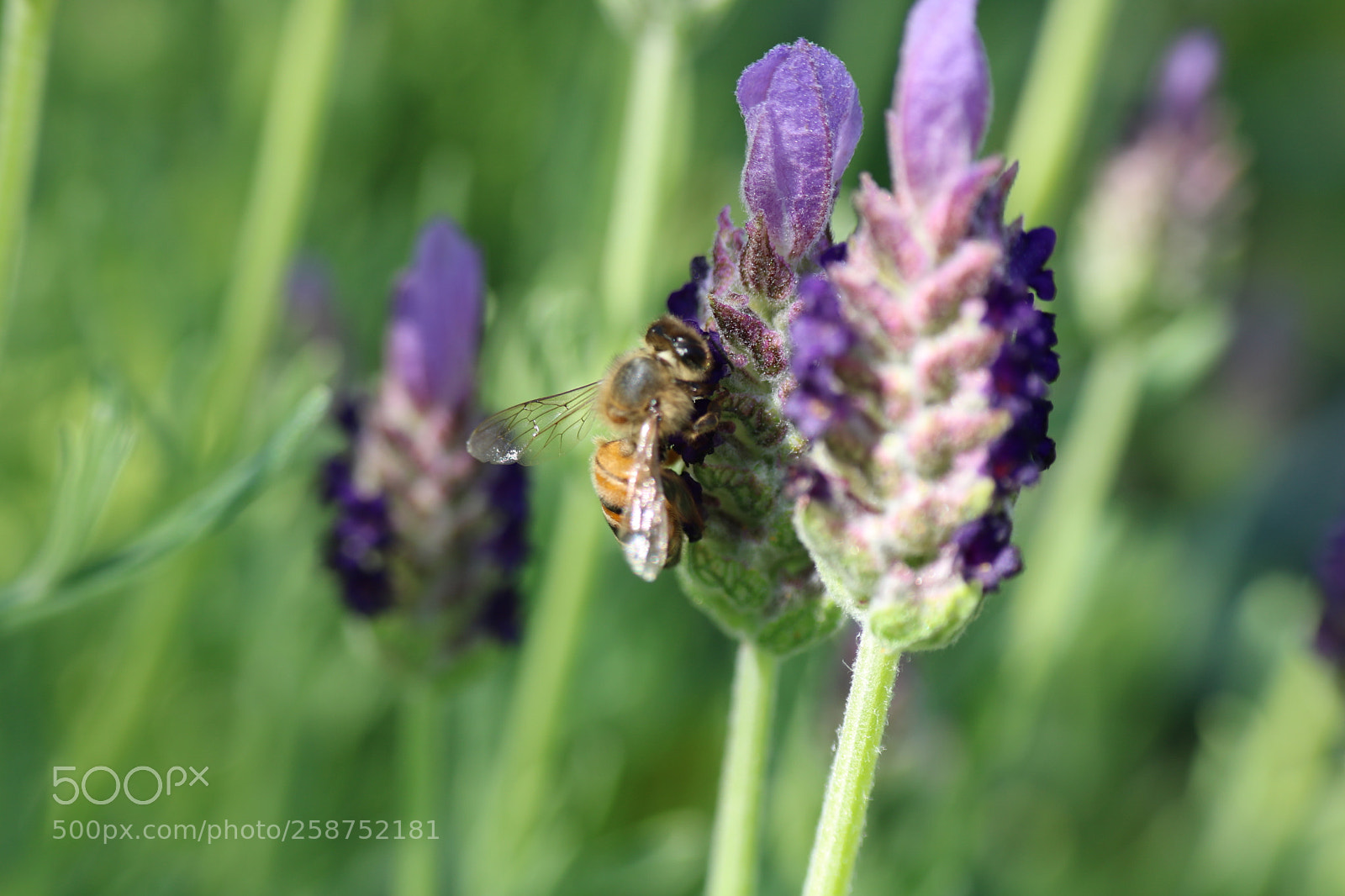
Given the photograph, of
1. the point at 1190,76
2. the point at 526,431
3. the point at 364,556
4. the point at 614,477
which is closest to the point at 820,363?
the point at 614,477

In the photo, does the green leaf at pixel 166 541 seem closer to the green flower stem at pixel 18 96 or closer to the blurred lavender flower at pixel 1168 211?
the green flower stem at pixel 18 96

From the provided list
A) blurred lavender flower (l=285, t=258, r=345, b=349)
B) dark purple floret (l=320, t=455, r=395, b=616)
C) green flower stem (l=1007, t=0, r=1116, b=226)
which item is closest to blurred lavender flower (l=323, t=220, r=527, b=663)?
dark purple floret (l=320, t=455, r=395, b=616)

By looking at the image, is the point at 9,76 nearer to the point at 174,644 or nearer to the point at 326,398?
the point at 326,398

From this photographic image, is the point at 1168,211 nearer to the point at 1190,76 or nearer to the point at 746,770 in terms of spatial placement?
the point at 1190,76

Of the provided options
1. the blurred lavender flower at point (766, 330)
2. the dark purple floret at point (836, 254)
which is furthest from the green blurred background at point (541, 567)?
the dark purple floret at point (836, 254)

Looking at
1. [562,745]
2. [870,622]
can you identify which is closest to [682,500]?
[870,622]
